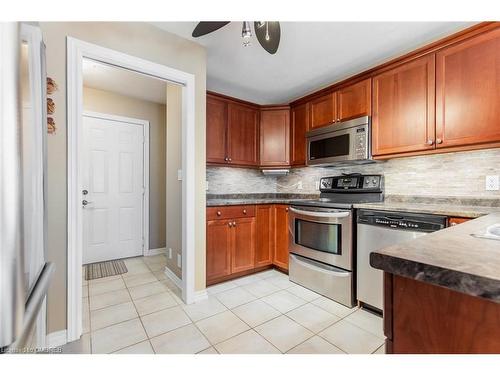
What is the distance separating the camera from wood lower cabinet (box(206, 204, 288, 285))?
2.51 m

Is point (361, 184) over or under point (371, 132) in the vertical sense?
under

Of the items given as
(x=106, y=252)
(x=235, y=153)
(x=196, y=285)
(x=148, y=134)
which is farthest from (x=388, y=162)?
Result: (x=106, y=252)

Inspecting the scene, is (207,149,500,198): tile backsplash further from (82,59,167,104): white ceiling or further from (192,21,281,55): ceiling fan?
(192,21,281,55): ceiling fan

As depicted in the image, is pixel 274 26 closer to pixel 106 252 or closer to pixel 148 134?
pixel 148 134

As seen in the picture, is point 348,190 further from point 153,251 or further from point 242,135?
point 153,251

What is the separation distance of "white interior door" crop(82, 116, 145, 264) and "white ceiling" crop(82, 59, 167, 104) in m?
0.45

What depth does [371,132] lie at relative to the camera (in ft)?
7.58

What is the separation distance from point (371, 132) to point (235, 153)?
1.59 meters

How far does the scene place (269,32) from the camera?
1511 mm

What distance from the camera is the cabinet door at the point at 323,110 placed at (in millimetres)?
2631

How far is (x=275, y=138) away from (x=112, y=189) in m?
2.50

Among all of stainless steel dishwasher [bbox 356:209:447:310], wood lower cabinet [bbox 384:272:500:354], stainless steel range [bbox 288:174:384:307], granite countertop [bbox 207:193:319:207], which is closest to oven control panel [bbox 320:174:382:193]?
stainless steel range [bbox 288:174:384:307]
